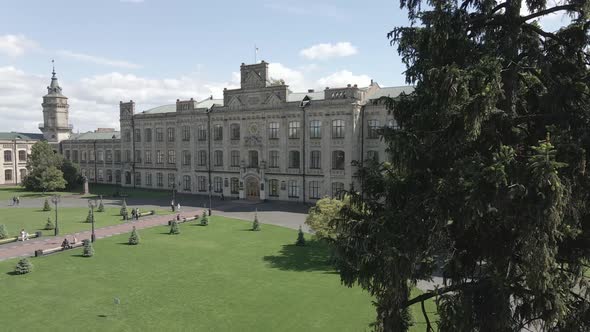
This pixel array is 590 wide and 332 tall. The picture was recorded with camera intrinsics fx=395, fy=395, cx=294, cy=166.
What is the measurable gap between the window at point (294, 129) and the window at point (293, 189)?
610 centimetres

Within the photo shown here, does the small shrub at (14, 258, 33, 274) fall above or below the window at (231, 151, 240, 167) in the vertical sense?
below

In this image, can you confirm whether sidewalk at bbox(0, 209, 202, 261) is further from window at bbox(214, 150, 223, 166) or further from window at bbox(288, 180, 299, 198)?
window at bbox(214, 150, 223, 166)

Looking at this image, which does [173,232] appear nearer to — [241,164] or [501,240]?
[241,164]

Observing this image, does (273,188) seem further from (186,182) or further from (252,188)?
(186,182)

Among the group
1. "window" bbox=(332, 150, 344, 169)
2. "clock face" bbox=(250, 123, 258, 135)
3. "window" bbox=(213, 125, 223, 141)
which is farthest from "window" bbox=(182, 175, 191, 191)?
"window" bbox=(332, 150, 344, 169)

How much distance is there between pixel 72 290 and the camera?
22.1 metres

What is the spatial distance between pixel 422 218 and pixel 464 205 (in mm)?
1427

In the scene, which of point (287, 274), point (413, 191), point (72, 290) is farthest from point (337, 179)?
point (413, 191)

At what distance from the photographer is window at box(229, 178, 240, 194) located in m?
58.0

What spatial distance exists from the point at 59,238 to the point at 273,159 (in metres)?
27.5

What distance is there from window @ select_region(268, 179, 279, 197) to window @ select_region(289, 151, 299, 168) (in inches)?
Result: 131

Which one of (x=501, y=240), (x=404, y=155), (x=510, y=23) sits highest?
(x=510, y=23)

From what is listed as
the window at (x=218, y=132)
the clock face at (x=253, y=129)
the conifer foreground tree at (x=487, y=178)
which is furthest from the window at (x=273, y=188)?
the conifer foreground tree at (x=487, y=178)

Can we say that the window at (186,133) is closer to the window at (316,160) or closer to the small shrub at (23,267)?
the window at (316,160)
